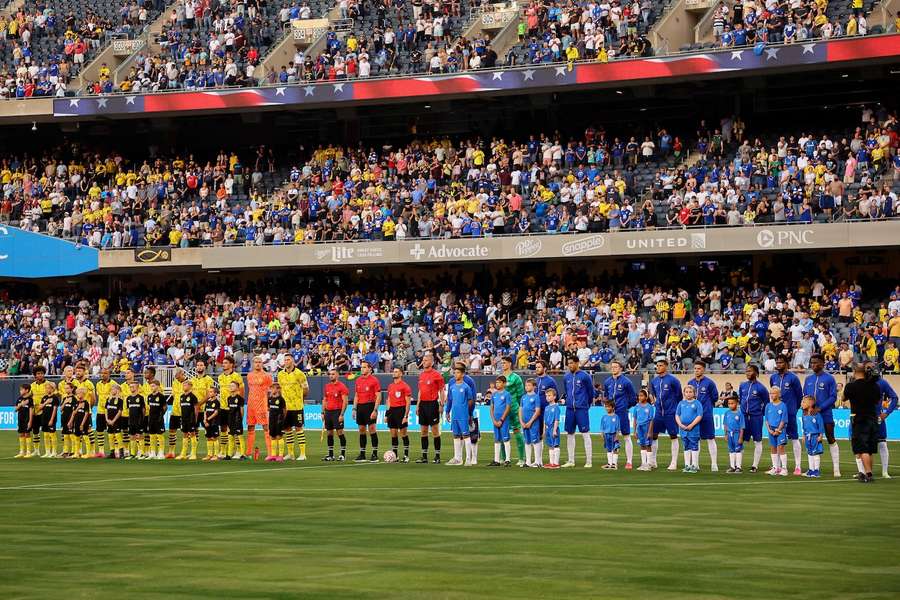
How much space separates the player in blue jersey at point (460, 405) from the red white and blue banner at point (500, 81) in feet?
68.6

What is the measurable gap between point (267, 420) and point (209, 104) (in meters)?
25.2

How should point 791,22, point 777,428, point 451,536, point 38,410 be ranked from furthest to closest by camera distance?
point 791,22, point 38,410, point 777,428, point 451,536

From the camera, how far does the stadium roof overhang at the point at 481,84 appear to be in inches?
1639

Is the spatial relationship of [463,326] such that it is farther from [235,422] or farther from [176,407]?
[235,422]

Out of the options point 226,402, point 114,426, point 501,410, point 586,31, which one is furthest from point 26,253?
point 586,31

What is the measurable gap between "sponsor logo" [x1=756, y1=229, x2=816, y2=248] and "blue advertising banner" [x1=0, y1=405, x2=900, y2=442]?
688 centimetres

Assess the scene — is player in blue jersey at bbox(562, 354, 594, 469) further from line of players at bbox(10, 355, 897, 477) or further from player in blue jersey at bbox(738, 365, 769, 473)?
player in blue jersey at bbox(738, 365, 769, 473)

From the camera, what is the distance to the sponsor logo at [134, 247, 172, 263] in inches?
1938

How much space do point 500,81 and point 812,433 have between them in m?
25.9

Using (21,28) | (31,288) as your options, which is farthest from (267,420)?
(21,28)

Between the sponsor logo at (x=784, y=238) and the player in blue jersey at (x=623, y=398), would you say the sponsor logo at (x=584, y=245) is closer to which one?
the sponsor logo at (x=784, y=238)

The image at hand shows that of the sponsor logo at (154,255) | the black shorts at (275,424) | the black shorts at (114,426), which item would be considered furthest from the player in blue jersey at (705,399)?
the sponsor logo at (154,255)

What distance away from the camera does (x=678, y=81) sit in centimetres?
4484

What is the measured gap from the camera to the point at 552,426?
24.6 metres
